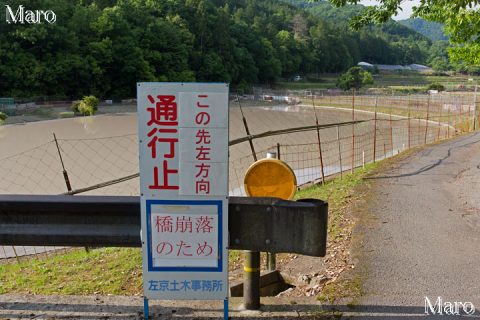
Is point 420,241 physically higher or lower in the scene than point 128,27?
lower

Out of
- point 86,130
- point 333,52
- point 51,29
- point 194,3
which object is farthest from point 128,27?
point 333,52

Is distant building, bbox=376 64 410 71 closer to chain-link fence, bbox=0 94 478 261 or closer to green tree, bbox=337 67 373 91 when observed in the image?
green tree, bbox=337 67 373 91

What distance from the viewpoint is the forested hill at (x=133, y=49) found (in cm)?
5853

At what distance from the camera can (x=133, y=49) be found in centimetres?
7044

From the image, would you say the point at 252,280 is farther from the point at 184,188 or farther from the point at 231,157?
the point at 231,157

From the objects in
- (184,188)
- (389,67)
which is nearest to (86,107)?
(184,188)

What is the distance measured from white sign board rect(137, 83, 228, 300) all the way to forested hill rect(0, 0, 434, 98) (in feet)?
192

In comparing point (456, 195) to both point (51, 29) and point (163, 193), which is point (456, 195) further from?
point (51, 29)

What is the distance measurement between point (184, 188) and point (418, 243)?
11.6 feet

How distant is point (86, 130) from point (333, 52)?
10321cm

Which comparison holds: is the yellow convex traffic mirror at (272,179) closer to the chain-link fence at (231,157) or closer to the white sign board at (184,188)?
the white sign board at (184,188)

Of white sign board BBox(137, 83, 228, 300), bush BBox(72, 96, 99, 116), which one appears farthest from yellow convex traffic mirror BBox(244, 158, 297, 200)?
bush BBox(72, 96, 99, 116)

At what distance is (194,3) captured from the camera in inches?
3570

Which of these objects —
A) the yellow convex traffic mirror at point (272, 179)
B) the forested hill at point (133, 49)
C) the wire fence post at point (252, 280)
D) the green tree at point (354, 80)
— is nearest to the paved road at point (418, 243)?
the wire fence post at point (252, 280)
